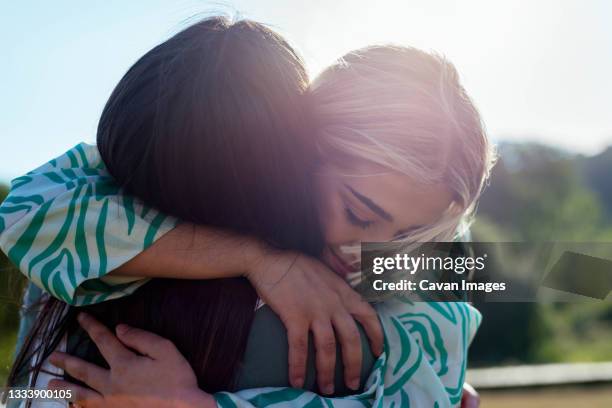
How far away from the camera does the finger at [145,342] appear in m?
1.58

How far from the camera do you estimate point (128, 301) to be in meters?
1.70

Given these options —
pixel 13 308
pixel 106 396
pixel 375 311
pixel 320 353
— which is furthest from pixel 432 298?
pixel 13 308

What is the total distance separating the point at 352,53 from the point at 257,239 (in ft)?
2.07

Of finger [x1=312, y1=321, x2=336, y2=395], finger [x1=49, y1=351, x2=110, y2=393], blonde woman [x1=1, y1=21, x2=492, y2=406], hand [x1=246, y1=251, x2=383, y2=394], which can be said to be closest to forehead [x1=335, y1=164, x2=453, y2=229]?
blonde woman [x1=1, y1=21, x2=492, y2=406]

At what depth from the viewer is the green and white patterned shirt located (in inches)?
62.1

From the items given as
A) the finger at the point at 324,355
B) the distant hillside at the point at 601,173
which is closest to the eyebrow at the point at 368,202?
the finger at the point at 324,355

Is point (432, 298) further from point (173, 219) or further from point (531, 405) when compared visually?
point (531, 405)

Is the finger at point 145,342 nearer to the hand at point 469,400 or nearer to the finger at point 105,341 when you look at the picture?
the finger at point 105,341

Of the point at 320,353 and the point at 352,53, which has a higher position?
the point at 352,53

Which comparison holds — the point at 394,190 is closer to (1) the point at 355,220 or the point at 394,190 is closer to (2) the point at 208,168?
(1) the point at 355,220

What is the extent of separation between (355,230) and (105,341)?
2.21 feet

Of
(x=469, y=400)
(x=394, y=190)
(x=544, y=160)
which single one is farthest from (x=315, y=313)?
(x=544, y=160)

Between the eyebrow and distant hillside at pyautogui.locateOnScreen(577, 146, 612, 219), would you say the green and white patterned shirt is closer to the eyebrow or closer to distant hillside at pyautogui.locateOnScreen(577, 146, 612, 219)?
the eyebrow

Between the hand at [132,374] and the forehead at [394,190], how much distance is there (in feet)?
2.01
